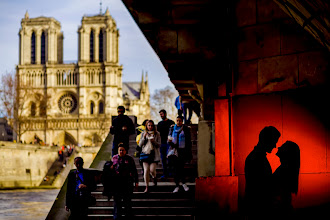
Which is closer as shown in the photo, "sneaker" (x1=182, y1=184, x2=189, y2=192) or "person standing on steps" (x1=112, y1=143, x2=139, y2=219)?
"person standing on steps" (x1=112, y1=143, x2=139, y2=219)

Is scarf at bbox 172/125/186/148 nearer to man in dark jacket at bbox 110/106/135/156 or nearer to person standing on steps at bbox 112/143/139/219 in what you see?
man in dark jacket at bbox 110/106/135/156

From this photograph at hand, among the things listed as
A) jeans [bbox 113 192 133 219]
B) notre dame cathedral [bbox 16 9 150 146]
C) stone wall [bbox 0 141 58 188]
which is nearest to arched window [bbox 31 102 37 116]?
notre dame cathedral [bbox 16 9 150 146]

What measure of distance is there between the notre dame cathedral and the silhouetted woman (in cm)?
9706

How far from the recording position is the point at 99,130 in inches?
4237

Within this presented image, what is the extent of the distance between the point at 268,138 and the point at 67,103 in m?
106

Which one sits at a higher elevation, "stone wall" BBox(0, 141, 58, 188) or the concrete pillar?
the concrete pillar

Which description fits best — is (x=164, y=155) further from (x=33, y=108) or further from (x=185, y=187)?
(x=33, y=108)

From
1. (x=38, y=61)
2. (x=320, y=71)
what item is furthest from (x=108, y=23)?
(x=320, y=71)

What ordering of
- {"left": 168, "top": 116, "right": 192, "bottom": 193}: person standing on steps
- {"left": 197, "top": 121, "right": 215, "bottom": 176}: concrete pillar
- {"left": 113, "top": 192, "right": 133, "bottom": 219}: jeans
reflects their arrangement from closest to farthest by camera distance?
{"left": 113, "top": 192, "right": 133, "bottom": 219}: jeans → {"left": 168, "top": 116, "right": 192, "bottom": 193}: person standing on steps → {"left": 197, "top": 121, "right": 215, "bottom": 176}: concrete pillar

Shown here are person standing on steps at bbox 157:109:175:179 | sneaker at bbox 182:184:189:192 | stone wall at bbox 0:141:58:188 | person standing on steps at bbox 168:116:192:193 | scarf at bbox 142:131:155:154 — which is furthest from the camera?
stone wall at bbox 0:141:58:188

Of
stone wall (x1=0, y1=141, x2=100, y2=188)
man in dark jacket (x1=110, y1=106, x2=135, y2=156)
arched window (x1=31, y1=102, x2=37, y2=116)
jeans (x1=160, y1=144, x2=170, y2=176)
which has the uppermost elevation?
arched window (x1=31, y1=102, x2=37, y2=116)

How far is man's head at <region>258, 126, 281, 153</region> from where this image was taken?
27.3ft

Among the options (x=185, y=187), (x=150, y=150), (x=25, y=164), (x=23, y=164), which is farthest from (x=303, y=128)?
(x=25, y=164)

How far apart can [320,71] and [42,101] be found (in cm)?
9785
